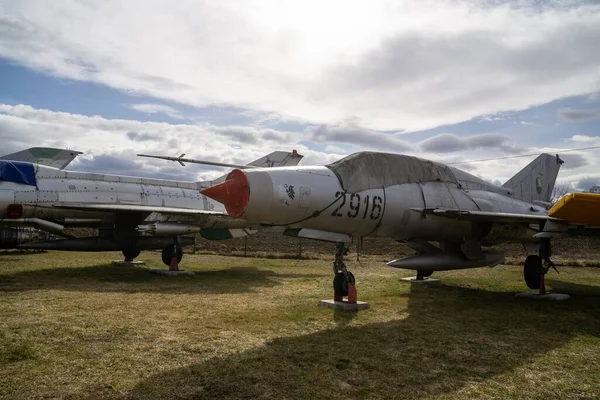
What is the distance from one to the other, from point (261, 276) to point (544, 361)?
937 centimetres

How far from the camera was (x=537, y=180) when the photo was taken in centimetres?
1352

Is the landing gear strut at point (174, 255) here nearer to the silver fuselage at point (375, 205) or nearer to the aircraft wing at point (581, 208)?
the silver fuselage at point (375, 205)

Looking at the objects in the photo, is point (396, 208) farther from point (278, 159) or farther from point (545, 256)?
A: point (278, 159)

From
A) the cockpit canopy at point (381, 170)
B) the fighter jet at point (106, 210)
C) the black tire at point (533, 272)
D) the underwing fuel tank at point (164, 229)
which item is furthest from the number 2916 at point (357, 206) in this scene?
the underwing fuel tank at point (164, 229)

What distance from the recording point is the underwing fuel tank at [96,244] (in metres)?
14.4

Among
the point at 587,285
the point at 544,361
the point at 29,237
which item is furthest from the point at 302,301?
the point at 29,237

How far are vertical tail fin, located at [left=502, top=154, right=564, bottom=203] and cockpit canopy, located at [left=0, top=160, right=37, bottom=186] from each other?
46.4ft

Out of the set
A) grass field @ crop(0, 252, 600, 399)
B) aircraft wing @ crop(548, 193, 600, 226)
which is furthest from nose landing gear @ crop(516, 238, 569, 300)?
aircraft wing @ crop(548, 193, 600, 226)

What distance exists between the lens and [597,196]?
8023mm

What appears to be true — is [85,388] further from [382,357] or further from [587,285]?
[587,285]

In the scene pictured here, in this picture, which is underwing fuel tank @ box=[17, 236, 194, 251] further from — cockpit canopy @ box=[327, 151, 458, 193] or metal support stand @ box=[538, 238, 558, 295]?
metal support stand @ box=[538, 238, 558, 295]

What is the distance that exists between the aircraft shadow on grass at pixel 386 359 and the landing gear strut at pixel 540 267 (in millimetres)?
2004

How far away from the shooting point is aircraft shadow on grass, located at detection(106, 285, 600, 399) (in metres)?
4.08

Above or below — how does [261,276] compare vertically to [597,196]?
below
